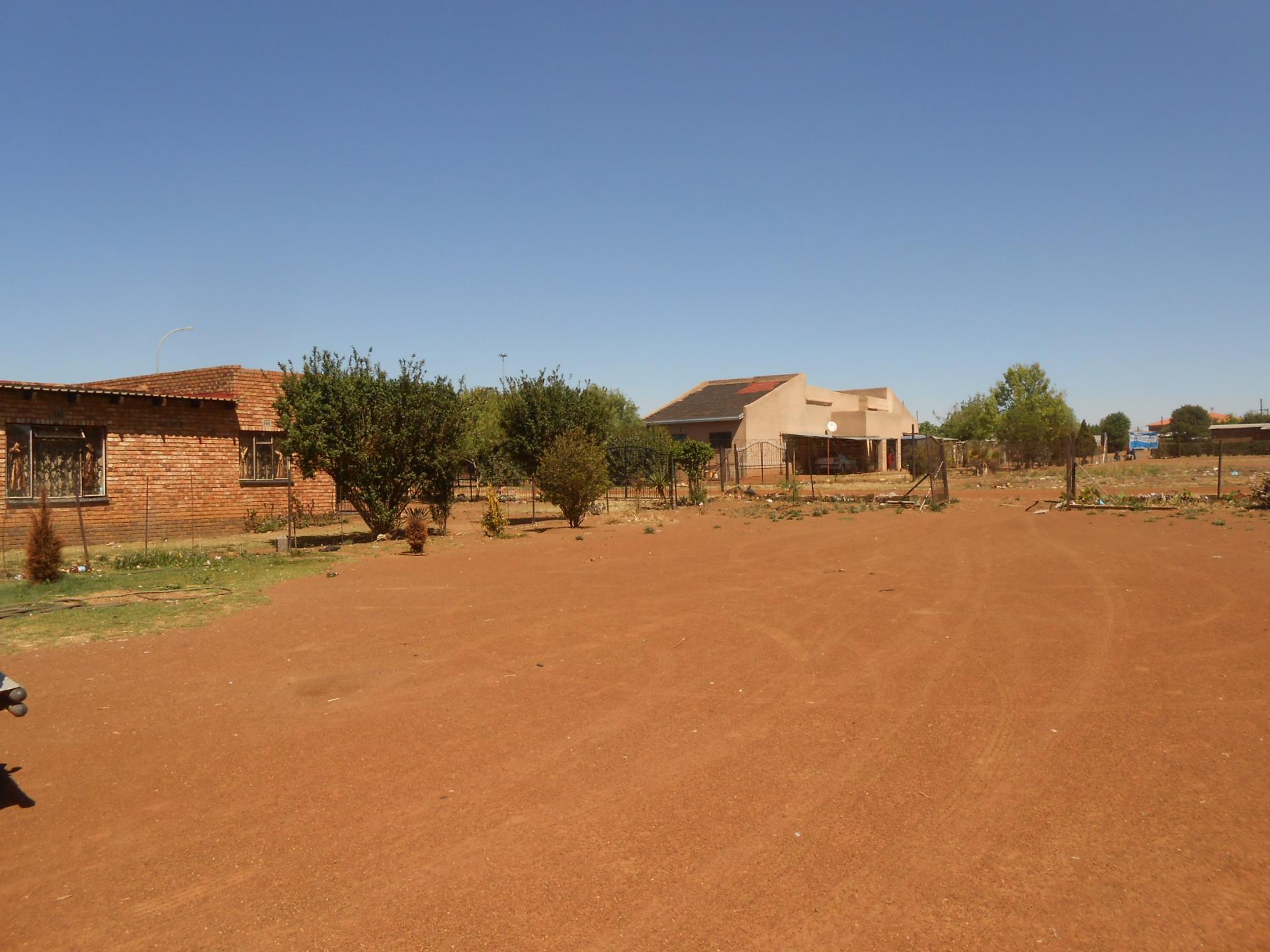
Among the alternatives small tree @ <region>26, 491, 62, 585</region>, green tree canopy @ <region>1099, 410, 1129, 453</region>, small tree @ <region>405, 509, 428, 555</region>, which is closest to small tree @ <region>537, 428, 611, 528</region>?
small tree @ <region>405, 509, 428, 555</region>

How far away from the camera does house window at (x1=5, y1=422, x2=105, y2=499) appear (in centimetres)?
1842

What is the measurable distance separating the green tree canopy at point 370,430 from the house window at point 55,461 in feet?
14.0

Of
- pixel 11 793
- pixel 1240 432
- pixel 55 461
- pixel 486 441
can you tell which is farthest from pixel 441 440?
pixel 1240 432

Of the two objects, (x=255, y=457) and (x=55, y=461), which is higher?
(x=255, y=457)

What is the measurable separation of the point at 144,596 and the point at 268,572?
2687mm

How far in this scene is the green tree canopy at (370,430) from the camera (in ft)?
61.6

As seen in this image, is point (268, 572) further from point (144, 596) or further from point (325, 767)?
point (325, 767)

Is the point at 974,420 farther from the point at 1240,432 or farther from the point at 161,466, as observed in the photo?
the point at 161,466

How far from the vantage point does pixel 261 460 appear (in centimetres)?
2353

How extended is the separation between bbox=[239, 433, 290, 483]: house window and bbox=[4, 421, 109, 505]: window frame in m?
3.42

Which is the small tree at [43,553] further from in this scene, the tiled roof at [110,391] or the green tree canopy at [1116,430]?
the green tree canopy at [1116,430]

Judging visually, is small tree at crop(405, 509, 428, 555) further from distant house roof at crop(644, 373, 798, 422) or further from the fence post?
distant house roof at crop(644, 373, 798, 422)

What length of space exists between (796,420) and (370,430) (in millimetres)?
37549

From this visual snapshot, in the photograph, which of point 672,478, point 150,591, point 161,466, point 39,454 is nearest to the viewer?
point 150,591
